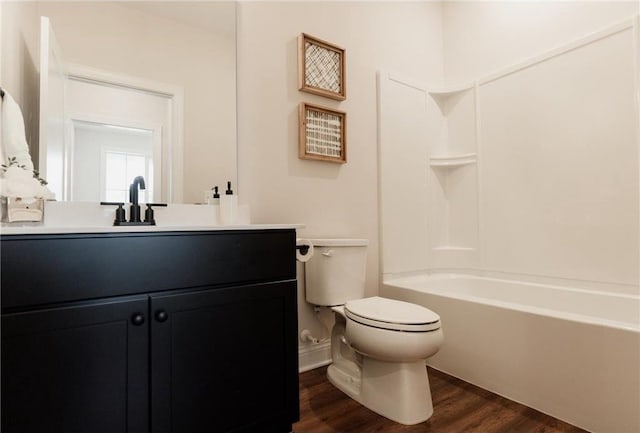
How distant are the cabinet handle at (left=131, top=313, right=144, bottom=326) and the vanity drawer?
7cm

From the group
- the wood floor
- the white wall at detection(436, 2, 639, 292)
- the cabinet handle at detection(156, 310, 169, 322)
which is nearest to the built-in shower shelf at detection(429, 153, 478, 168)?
the white wall at detection(436, 2, 639, 292)

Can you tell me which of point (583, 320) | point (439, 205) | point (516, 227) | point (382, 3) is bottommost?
point (583, 320)

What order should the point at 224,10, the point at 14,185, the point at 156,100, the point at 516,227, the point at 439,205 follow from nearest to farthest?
the point at 14,185
the point at 156,100
the point at 224,10
the point at 516,227
the point at 439,205

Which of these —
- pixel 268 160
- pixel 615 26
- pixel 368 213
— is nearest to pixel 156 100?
pixel 268 160

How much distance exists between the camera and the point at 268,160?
1.93 meters

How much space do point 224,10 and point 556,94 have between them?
Result: 81.7 inches

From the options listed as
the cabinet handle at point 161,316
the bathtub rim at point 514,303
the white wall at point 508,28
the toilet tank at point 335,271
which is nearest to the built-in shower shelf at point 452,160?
the white wall at point 508,28

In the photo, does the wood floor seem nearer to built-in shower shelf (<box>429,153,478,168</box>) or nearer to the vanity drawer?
the vanity drawer

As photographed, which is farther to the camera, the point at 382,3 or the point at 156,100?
the point at 382,3

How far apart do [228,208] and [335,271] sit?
26.5 inches

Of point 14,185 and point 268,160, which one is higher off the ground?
point 268,160

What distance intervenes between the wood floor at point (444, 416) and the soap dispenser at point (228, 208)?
965mm

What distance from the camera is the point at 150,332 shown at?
3.47ft

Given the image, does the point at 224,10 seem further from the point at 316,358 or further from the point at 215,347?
the point at 316,358
